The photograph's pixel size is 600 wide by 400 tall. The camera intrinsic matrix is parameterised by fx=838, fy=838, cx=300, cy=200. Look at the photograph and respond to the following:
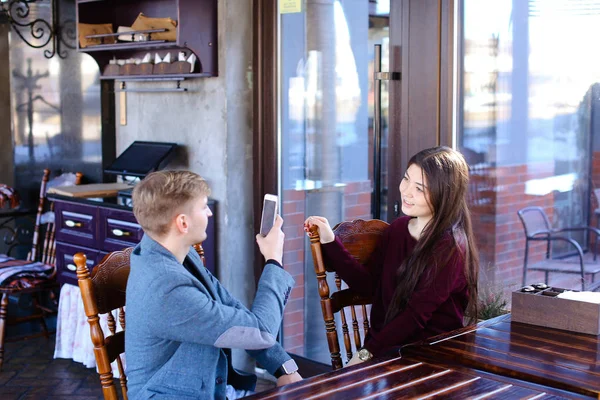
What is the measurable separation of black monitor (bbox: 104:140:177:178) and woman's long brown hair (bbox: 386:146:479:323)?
2.08 metres

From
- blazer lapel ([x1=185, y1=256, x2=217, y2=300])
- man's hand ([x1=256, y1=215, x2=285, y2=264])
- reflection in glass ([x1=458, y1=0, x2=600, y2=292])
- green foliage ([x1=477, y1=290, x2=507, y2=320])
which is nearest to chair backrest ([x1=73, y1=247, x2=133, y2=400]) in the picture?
blazer lapel ([x1=185, y1=256, x2=217, y2=300])

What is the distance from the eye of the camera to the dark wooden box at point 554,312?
2281 mm

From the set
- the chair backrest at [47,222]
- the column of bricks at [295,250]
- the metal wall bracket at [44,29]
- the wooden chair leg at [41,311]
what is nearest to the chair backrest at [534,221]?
the column of bricks at [295,250]

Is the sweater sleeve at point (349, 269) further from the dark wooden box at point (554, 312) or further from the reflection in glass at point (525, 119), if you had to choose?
the reflection in glass at point (525, 119)

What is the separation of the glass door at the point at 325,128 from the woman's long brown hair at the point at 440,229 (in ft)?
3.57

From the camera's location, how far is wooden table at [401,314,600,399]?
6.25ft

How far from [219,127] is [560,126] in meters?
1.79

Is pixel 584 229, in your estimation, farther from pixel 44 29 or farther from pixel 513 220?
pixel 44 29

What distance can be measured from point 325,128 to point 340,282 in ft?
4.76

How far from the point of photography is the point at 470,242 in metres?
2.67

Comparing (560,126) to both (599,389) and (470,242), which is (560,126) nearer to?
(470,242)

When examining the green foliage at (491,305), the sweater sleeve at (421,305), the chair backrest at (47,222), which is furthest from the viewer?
the chair backrest at (47,222)

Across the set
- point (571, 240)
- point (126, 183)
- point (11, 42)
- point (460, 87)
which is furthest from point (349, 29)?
point (11, 42)

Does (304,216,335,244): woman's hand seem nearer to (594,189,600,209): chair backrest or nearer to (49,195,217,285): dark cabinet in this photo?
(594,189,600,209): chair backrest
